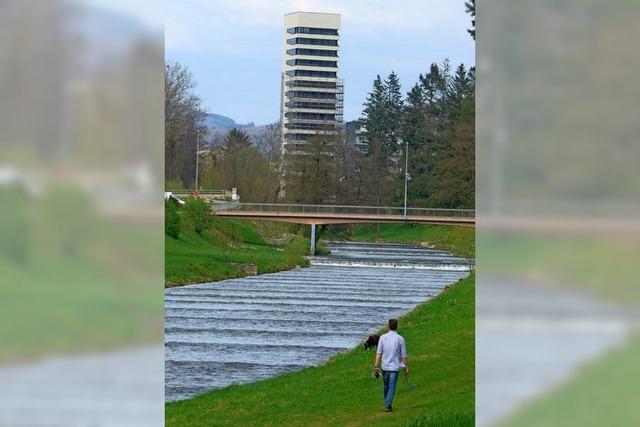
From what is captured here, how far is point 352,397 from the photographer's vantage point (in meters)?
13.4

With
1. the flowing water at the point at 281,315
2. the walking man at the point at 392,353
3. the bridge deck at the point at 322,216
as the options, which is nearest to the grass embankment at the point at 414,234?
the bridge deck at the point at 322,216

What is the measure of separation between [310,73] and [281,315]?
236ft

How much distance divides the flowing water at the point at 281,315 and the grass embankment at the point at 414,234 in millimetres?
16678

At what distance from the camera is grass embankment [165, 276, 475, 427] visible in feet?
38.1

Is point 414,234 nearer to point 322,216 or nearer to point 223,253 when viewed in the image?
point 322,216

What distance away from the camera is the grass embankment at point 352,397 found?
11.6 metres

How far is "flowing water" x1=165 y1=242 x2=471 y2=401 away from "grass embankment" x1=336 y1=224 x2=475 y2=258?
54.7ft
